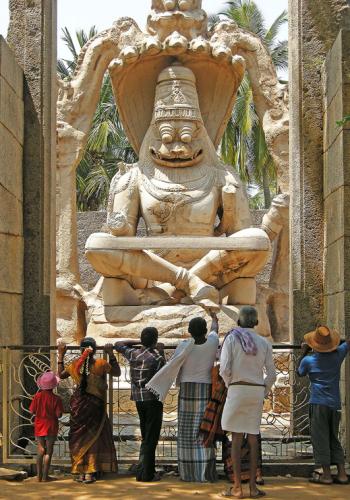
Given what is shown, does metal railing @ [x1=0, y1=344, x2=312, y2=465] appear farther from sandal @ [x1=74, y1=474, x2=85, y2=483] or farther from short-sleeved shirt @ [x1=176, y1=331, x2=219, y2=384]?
short-sleeved shirt @ [x1=176, y1=331, x2=219, y2=384]

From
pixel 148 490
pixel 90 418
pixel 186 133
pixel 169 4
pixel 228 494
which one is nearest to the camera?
pixel 228 494

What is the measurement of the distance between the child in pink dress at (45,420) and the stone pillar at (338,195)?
2193 millimetres

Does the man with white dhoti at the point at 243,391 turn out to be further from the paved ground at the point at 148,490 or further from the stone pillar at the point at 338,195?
the stone pillar at the point at 338,195

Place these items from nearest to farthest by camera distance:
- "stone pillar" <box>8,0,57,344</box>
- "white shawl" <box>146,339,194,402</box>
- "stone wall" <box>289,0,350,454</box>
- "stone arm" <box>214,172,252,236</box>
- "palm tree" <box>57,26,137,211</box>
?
"white shawl" <box>146,339,194,402</box>
"stone wall" <box>289,0,350,454</box>
"stone pillar" <box>8,0,57,344</box>
"stone arm" <box>214,172,252,236</box>
"palm tree" <box>57,26,137,211</box>

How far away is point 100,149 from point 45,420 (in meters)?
21.0

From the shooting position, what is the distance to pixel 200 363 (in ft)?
20.0

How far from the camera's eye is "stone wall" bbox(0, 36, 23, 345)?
683cm

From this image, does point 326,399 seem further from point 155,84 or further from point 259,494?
point 155,84

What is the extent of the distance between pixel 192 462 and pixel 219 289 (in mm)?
4004

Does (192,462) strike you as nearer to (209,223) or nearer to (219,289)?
(219,289)

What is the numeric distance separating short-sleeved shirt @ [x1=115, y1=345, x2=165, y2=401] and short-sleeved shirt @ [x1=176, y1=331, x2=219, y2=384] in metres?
0.21

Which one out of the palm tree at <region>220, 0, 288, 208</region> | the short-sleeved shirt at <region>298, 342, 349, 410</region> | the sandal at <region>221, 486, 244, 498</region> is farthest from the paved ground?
the palm tree at <region>220, 0, 288, 208</region>

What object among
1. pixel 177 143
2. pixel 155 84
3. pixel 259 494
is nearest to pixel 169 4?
pixel 155 84

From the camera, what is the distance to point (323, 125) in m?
7.55
